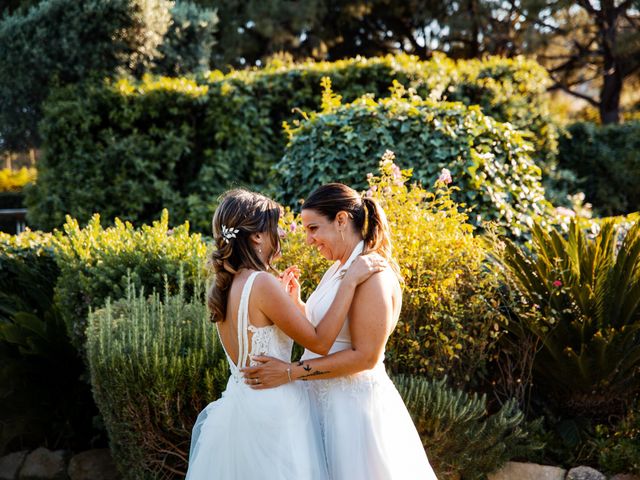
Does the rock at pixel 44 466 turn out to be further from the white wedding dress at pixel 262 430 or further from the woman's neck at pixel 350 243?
the woman's neck at pixel 350 243

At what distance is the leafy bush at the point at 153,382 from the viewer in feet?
12.8

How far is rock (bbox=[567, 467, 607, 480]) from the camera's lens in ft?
15.0

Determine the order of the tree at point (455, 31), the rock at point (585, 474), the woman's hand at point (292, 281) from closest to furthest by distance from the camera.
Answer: the woman's hand at point (292, 281), the rock at point (585, 474), the tree at point (455, 31)

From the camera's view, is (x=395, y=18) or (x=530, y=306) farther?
(x=395, y=18)

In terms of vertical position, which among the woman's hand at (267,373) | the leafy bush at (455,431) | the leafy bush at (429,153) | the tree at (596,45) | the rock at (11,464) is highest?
the tree at (596,45)

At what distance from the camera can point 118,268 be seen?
16.6 ft

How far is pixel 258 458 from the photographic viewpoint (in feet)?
9.51

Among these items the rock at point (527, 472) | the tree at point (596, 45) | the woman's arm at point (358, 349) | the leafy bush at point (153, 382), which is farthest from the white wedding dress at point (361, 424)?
the tree at point (596, 45)

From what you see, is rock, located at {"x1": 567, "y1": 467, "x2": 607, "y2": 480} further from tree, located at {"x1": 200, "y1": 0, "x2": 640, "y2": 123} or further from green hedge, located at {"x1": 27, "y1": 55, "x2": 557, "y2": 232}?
tree, located at {"x1": 200, "y1": 0, "x2": 640, "y2": 123}

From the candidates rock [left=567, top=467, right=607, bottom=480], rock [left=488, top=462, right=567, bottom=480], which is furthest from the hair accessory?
rock [left=567, top=467, right=607, bottom=480]

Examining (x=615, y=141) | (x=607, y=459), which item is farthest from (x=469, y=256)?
(x=615, y=141)

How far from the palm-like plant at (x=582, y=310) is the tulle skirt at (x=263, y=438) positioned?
222cm

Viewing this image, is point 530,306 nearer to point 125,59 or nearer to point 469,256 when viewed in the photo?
point 469,256

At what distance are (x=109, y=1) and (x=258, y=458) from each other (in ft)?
25.4
